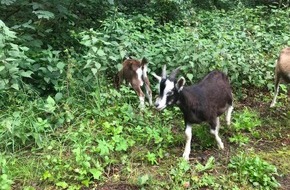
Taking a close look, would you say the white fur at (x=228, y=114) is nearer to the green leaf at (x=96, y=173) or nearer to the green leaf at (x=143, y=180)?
the green leaf at (x=143, y=180)

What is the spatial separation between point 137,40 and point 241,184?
3.47 m

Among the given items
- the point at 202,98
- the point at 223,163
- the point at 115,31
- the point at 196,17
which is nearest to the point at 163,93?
the point at 202,98

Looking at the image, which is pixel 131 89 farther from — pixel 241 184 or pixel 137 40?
pixel 241 184

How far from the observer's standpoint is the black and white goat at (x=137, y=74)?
238 inches

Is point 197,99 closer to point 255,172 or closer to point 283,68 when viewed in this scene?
point 255,172

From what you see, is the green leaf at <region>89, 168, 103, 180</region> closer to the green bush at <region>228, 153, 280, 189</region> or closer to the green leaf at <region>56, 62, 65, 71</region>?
the green bush at <region>228, 153, 280, 189</region>

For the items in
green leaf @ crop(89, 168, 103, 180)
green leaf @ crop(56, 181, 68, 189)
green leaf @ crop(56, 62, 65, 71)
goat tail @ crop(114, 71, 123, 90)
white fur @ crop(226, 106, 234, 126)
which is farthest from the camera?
goat tail @ crop(114, 71, 123, 90)

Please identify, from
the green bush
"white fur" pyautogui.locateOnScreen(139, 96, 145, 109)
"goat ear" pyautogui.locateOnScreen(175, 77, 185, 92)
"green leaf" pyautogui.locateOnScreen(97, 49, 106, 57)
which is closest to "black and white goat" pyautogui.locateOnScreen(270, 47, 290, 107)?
the green bush

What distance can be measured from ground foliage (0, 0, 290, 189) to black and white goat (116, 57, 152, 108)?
157 mm

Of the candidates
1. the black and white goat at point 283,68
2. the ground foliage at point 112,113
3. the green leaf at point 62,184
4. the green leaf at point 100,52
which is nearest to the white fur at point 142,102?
the ground foliage at point 112,113

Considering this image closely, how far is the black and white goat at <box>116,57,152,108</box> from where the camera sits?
19.8 ft

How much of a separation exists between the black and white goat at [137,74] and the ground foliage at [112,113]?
0.16 m

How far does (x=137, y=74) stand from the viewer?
6.05 metres

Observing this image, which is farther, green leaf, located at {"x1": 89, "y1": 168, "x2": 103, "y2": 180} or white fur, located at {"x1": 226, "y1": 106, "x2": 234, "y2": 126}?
white fur, located at {"x1": 226, "y1": 106, "x2": 234, "y2": 126}
